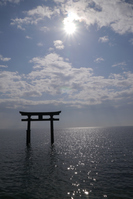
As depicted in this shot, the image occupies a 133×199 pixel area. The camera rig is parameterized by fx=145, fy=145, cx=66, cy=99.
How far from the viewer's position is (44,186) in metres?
9.90

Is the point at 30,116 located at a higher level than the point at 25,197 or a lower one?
higher

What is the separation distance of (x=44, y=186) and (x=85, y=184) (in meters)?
2.86

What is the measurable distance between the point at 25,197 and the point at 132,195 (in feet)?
20.7

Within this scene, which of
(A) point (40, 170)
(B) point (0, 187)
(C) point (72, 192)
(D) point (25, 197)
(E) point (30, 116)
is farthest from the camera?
(E) point (30, 116)

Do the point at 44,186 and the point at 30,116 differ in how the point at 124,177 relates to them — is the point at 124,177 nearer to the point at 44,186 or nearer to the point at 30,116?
the point at 44,186

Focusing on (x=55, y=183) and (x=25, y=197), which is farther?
(x=55, y=183)

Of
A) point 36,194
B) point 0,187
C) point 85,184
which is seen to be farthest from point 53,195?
point 0,187

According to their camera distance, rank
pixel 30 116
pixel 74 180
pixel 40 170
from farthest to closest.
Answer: pixel 30 116 → pixel 40 170 → pixel 74 180

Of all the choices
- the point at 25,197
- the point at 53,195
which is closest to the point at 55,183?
the point at 53,195

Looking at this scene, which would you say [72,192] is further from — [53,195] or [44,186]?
[44,186]

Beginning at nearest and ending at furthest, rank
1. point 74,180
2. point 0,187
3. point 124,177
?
point 0,187 < point 74,180 < point 124,177

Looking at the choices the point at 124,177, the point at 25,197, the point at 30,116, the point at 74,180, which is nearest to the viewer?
the point at 25,197

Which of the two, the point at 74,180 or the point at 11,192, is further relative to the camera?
the point at 74,180

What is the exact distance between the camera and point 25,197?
8391 mm
